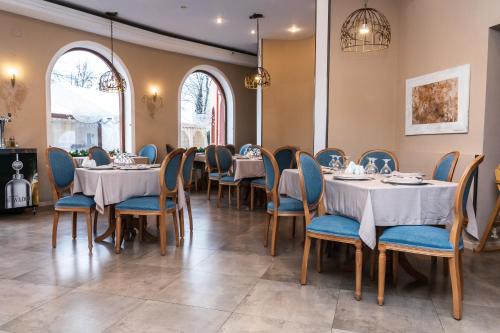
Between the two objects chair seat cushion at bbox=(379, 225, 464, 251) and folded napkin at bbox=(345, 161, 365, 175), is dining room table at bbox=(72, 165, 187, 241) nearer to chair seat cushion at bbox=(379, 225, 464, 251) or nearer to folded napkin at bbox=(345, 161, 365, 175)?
folded napkin at bbox=(345, 161, 365, 175)

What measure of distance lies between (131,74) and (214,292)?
6.31 m

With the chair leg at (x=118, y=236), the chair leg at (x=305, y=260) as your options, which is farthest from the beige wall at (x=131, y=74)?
the chair leg at (x=305, y=260)

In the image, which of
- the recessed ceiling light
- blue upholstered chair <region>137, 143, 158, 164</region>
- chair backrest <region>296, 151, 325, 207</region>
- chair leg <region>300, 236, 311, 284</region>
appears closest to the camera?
chair leg <region>300, 236, 311, 284</region>

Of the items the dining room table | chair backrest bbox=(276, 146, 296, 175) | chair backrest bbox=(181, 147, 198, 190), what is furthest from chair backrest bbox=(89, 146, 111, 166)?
chair backrest bbox=(276, 146, 296, 175)

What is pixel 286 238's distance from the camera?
4.34 m

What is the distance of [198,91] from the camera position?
9.84 m

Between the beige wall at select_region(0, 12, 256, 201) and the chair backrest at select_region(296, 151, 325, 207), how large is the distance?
5.18m

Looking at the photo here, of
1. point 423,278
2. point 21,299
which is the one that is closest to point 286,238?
point 423,278

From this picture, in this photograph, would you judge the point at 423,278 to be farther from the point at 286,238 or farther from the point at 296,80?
the point at 296,80

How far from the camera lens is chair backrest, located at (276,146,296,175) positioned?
215 inches

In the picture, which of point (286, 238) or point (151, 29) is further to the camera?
point (151, 29)

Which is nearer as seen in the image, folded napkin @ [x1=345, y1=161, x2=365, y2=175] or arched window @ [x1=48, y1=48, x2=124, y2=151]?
folded napkin @ [x1=345, y1=161, x2=365, y2=175]

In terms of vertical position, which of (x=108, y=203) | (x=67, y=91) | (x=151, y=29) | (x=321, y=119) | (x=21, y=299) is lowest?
(x=21, y=299)

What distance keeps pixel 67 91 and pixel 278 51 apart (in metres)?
4.41
